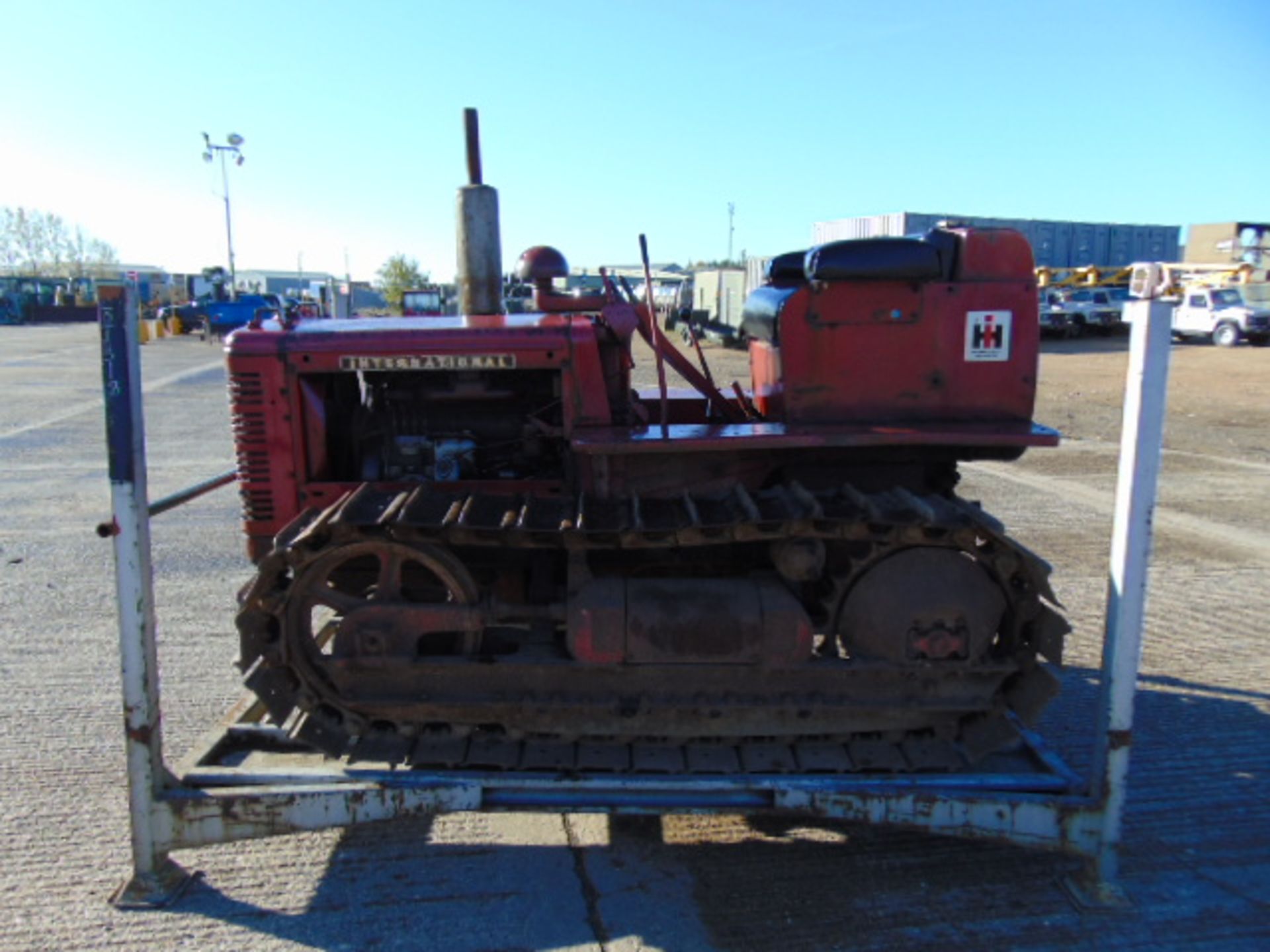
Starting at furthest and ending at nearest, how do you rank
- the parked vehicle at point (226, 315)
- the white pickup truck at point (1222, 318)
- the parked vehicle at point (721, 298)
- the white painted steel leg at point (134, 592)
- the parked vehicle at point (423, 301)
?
the parked vehicle at point (226, 315) → the parked vehicle at point (721, 298) → the white pickup truck at point (1222, 318) → the parked vehicle at point (423, 301) → the white painted steel leg at point (134, 592)

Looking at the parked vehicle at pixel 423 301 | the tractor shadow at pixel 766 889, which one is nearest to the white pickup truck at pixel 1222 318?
the parked vehicle at pixel 423 301

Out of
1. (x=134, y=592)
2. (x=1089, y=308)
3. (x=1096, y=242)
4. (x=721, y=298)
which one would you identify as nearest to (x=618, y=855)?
(x=134, y=592)

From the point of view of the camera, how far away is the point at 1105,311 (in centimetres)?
3462

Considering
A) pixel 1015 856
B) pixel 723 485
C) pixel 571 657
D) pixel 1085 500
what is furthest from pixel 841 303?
pixel 1085 500

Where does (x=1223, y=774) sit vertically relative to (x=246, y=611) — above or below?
below

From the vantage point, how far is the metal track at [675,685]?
11.6 ft

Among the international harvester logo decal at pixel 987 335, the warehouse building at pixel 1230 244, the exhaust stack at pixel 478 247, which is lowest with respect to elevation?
the international harvester logo decal at pixel 987 335

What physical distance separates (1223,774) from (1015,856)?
1.28 meters

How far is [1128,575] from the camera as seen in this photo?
3236mm

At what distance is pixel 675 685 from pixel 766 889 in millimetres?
799

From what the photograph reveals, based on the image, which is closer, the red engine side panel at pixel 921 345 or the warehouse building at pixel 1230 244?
the red engine side panel at pixel 921 345

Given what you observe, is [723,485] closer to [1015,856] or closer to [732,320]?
[1015,856]

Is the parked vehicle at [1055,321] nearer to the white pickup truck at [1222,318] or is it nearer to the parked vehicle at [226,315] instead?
the white pickup truck at [1222,318]

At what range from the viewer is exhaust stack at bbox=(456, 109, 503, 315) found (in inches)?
203
